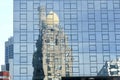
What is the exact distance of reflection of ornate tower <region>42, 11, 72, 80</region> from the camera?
127000 millimetres

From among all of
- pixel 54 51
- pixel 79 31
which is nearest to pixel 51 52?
pixel 54 51

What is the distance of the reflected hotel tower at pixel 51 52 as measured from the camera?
12694 centimetres

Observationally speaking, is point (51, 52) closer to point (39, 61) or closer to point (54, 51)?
point (54, 51)

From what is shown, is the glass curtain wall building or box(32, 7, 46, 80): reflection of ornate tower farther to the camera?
the glass curtain wall building

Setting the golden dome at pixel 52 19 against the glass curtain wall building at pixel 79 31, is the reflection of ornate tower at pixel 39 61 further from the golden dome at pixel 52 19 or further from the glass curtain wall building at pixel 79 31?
the golden dome at pixel 52 19

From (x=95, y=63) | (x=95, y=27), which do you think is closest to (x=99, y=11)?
(x=95, y=27)

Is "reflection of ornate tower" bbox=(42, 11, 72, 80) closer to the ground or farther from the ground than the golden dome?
closer to the ground

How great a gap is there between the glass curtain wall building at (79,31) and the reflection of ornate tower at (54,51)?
138 cm

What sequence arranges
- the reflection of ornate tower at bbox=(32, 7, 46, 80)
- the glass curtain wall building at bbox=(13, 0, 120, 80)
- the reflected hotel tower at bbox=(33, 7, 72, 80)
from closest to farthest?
the reflection of ornate tower at bbox=(32, 7, 46, 80) < the reflected hotel tower at bbox=(33, 7, 72, 80) < the glass curtain wall building at bbox=(13, 0, 120, 80)

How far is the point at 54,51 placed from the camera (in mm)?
128000

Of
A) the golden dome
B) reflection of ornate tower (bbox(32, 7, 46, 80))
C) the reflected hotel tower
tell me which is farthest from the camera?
the golden dome

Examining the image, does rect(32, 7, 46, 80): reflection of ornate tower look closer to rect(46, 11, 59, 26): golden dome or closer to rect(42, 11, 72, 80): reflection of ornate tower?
rect(42, 11, 72, 80): reflection of ornate tower

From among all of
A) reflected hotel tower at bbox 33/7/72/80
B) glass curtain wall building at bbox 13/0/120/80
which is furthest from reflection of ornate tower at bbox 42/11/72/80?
glass curtain wall building at bbox 13/0/120/80

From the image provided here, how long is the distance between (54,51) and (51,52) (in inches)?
32.0
